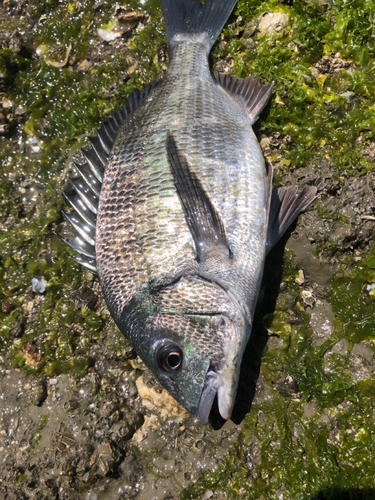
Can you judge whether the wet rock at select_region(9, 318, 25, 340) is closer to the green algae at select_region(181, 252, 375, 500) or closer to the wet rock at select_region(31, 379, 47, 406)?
the wet rock at select_region(31, 379, 47, 406)

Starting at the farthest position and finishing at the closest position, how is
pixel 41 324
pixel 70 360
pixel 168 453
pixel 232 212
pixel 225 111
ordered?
pixel 41 324
pixel 70 360
pixel 225 111
pixel 168 453
pixel 232 212

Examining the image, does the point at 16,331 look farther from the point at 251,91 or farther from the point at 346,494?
the point at 251,91

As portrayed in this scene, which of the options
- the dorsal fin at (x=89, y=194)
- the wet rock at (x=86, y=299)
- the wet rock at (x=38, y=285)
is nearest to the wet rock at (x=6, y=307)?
the wet rock at (x=38, y=285)

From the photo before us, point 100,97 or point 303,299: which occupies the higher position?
point 100,97

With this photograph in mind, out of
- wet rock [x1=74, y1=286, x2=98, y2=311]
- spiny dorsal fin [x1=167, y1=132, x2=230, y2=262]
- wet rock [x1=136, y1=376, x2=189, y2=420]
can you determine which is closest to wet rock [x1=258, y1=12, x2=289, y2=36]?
spiny dorsal fin [x1=167, y1=132, x2=230, y2=262]

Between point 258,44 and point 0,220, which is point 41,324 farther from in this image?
point 258,44

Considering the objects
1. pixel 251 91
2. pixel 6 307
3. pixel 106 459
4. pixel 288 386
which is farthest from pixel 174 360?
pixel 251 91

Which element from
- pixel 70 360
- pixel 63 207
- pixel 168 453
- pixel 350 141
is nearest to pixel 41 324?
pixel 70 360
